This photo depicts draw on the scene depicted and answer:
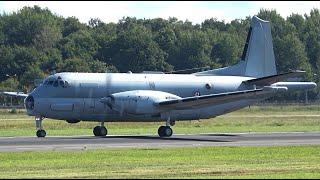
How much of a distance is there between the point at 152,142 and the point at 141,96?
7.65m

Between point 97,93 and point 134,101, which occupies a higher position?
point 97,93

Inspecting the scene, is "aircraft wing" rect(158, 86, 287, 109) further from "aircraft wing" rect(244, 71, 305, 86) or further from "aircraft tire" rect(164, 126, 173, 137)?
"aircraft tire" rect(164, 126, 173, 137)

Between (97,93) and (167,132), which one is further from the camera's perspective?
(97,93)

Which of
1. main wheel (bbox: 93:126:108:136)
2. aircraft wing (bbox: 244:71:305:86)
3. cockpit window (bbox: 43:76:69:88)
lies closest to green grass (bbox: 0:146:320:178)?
main wheel (bbox: 93:126:108:136)

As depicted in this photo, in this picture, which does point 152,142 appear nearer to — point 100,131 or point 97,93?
point 100,131

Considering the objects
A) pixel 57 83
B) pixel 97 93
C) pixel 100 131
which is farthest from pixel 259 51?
pixel 57 83

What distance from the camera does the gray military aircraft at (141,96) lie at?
58.0 meters

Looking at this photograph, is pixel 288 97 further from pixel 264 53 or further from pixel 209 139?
pixel 209 139

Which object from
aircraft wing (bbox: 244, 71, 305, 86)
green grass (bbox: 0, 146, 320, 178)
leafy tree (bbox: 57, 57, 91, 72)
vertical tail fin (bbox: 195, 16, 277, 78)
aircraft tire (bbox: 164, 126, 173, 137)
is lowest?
green grass (bbox: 0, 146, 320, 178)

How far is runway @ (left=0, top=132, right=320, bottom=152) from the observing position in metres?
47.3

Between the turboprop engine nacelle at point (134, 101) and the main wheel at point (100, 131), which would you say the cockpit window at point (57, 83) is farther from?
the main wheel at point (100, 131)

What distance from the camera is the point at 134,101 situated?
192 feet

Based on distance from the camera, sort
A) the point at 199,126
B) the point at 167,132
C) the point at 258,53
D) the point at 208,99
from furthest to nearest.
Answer: the point at 199,126, the point at 258,53, the point at 208,99, the point at 167,132

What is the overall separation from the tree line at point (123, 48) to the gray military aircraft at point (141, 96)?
7145cm
